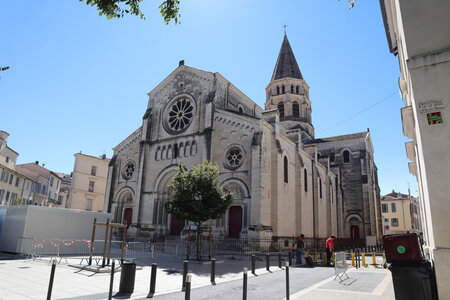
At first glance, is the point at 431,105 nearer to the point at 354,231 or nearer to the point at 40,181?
the point at 354,231

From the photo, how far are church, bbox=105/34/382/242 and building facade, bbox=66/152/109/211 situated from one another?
10.5 metres

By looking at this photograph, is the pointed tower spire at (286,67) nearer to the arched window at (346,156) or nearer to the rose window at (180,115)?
the arched window at (346,156)

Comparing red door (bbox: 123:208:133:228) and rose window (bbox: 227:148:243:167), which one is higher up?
rose window (bbox: 227:148:243:167)

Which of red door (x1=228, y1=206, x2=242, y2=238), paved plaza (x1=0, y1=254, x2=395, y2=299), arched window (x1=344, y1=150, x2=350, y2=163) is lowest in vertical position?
paved plaza (x1=0, y1=254, x2=395, y2=299)

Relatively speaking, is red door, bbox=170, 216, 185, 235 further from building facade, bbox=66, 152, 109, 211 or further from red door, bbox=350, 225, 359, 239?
red door, bbox=350, 225, 359, 239

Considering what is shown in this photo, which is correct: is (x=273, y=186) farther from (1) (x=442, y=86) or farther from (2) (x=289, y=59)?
(2) (x=289, y=59)

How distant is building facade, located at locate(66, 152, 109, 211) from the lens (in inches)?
1549

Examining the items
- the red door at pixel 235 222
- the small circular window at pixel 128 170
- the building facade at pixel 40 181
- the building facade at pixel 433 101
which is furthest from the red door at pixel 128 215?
the building facade at pixel 433 101

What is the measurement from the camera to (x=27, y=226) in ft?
53.4

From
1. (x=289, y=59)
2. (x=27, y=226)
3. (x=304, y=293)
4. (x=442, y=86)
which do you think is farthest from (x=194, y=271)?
(x=289, y=59)

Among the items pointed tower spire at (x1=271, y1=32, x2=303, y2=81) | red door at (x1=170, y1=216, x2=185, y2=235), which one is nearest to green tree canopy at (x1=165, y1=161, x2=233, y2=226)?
red door at (x1=170, y1=216, x2=185, y2=235)

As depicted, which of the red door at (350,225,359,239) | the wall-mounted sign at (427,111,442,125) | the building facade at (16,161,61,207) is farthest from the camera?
the building facade at (16,161,61,207)

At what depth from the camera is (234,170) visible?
23703mm

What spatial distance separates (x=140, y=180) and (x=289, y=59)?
1154 inches
